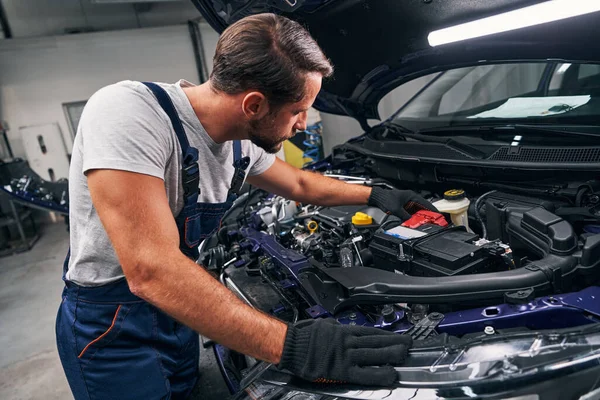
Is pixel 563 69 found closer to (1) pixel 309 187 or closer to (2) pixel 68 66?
(1) pixel 309 187

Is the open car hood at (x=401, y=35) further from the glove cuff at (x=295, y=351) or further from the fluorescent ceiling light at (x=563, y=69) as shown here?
the glove cuff at (x=295, y=351)

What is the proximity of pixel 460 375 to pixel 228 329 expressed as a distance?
0.51m

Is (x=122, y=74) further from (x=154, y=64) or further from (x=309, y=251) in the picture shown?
(x=309, y=251)

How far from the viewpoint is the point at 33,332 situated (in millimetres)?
2938

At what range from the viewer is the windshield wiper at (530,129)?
133 cm

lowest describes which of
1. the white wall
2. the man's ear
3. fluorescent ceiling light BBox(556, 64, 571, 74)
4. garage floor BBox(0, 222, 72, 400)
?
garage floor BBox(0, 222, 72, 400)

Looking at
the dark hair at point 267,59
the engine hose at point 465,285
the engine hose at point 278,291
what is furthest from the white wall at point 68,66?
the engine hose at point 465,285

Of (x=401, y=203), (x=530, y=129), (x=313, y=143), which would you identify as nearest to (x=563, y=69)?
(x=530, y=129)

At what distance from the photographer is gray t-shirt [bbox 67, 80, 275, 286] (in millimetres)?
991

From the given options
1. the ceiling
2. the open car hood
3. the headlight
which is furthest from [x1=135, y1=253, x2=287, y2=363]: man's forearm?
the ceiling

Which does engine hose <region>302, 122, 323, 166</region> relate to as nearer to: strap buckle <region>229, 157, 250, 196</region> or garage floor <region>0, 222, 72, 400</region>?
garage floor <region>0, 222, 72, 400</region>

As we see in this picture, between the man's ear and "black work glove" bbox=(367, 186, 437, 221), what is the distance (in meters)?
0.67

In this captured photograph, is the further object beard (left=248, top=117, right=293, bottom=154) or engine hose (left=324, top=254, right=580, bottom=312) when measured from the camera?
beard (left=248, top=117, right=293, bottom=154)

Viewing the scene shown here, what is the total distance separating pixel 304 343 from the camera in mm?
935
